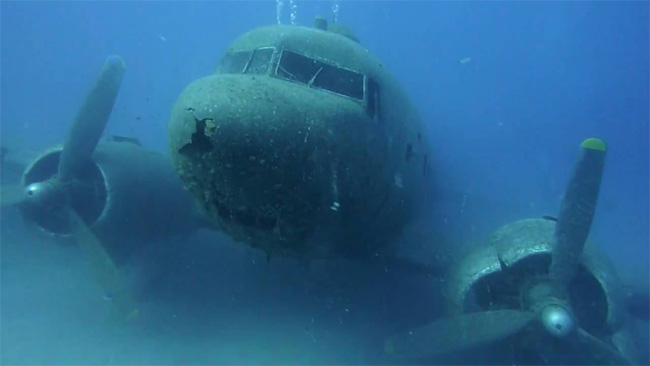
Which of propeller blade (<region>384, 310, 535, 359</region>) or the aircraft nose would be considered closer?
the aircraft nose

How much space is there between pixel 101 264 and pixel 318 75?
525cm

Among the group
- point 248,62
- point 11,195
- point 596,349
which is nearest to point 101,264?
point 11,195

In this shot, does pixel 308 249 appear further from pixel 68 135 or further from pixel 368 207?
pixel 68 135

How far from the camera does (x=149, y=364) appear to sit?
27.4 feet

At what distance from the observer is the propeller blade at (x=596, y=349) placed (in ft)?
23.4

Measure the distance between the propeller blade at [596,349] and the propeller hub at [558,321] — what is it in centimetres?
34

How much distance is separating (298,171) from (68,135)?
5645mm

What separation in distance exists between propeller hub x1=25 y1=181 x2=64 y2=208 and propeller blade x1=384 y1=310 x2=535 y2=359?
20.7 ft

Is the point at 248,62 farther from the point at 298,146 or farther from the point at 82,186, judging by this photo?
the point at 82,186

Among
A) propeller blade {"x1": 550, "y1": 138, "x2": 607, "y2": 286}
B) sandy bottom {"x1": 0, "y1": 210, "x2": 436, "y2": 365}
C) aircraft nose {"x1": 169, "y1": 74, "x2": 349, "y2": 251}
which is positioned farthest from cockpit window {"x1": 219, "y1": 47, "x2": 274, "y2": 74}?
propeller blade {"x1": 550, "y1": 138, "x2": 607, "y2": 286}

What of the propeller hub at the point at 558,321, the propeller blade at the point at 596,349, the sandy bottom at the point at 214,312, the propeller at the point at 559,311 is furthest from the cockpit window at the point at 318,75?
the propeller blade at the point at 596,349

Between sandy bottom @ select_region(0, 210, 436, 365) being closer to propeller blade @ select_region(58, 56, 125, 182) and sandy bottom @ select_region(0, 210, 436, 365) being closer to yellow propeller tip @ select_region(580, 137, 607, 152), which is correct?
propeller blade @ select_region(58, 56, 125, 182)

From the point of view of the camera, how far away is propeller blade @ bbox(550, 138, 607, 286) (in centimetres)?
714

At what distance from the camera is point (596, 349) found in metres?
7.14
